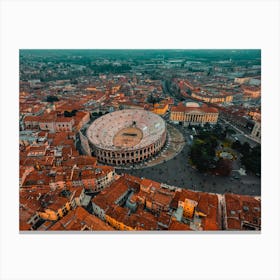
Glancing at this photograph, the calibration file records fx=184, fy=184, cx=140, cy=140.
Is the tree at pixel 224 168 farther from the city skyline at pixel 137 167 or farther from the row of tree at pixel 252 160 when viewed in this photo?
the row of tree at pixel 252 160

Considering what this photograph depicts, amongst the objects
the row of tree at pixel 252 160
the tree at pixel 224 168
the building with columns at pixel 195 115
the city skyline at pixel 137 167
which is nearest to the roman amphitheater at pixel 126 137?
the city skyline at pixel 137 167

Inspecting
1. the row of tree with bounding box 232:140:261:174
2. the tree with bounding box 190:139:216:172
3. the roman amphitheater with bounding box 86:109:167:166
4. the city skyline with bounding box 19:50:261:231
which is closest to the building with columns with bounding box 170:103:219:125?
the city skyline with bounding box 19:50:261:231

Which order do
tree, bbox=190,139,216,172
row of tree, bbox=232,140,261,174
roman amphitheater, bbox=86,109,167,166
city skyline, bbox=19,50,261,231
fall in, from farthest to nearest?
1. roman amphitheater, bbox=86,109,167,166
2. tree, bbox=190,139,216,172
3. row of tree, bbox=232,140,261,174
4. city skyline, bbox=19,50,261,231

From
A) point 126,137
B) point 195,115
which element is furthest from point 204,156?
point 195,115

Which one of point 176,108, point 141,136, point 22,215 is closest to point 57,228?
point 22,215

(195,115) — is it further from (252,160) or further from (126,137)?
(252,160)

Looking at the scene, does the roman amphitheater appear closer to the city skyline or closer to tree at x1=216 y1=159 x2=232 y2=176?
the city skyline
